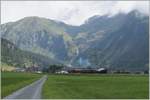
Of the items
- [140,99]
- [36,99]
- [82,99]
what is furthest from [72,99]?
[140,99]

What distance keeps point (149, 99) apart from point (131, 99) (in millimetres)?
2577

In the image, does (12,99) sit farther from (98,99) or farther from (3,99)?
(98,99)

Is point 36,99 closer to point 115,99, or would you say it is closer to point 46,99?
point 46,99

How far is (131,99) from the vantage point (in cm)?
4975

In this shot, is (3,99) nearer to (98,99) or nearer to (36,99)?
(36,99)

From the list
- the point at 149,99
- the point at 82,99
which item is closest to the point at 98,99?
the point at 82,99

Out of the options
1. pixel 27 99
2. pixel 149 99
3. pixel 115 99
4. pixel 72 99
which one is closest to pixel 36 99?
pixel 27 99

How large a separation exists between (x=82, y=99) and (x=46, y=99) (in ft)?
13.6

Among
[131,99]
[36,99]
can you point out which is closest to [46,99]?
[36,99]

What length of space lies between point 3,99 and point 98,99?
11036 mm

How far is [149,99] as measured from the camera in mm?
47875

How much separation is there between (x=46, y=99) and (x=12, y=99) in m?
4.04

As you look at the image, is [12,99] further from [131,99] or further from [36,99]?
[131,99]

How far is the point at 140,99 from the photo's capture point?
163 feet
